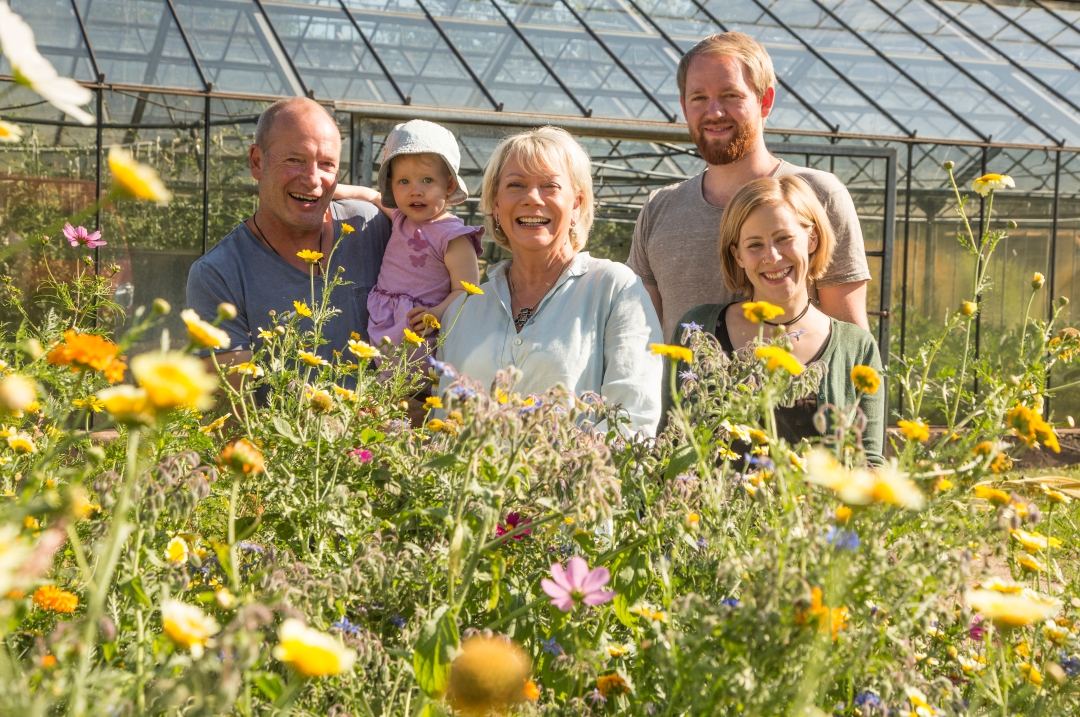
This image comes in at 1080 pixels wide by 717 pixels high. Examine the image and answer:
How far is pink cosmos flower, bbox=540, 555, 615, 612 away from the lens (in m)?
0.95

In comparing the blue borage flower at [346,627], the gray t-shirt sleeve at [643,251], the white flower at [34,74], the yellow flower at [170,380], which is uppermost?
the gray t-shirt sleeve at [643,251]

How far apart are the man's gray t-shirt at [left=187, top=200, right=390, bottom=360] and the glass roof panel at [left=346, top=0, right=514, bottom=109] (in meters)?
2.96

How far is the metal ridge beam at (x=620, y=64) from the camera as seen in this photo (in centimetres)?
597

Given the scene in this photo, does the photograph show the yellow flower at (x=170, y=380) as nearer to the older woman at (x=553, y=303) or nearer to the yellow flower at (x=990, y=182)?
the older woman at (x=553, y=303)

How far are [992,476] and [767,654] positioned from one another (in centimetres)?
61

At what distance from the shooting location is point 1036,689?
1110 mm

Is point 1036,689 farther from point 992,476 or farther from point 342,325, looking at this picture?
point 342,325

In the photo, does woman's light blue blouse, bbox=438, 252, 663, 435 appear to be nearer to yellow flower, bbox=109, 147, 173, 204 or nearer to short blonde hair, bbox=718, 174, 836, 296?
short blonde hair, bbox=718, 174, 836, 296

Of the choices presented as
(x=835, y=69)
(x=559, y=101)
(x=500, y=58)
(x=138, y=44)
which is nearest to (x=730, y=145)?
(x=559, y=101)

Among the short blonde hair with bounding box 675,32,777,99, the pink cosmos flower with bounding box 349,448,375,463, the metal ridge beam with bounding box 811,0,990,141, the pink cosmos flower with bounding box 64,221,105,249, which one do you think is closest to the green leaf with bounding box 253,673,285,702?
the pink cosmos flower with bounding box 349,448,375,463

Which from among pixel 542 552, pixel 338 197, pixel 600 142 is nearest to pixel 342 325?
pixel 338 197

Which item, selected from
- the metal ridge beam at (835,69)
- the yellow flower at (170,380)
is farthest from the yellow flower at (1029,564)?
the metal ridge beam at (835,69)

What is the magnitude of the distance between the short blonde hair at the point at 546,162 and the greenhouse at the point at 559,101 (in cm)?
257

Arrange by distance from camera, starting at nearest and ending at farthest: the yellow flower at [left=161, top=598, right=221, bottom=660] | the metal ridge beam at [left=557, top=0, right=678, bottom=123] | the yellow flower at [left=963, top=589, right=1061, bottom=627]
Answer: the yellow flower at [left=161, top=598, right=221, bottom=660], the yellow flower at [left=963, top=589, right=1061, bottom=627], the metal ridge beam at [left=557, top=0, right=678, bottom=123]
